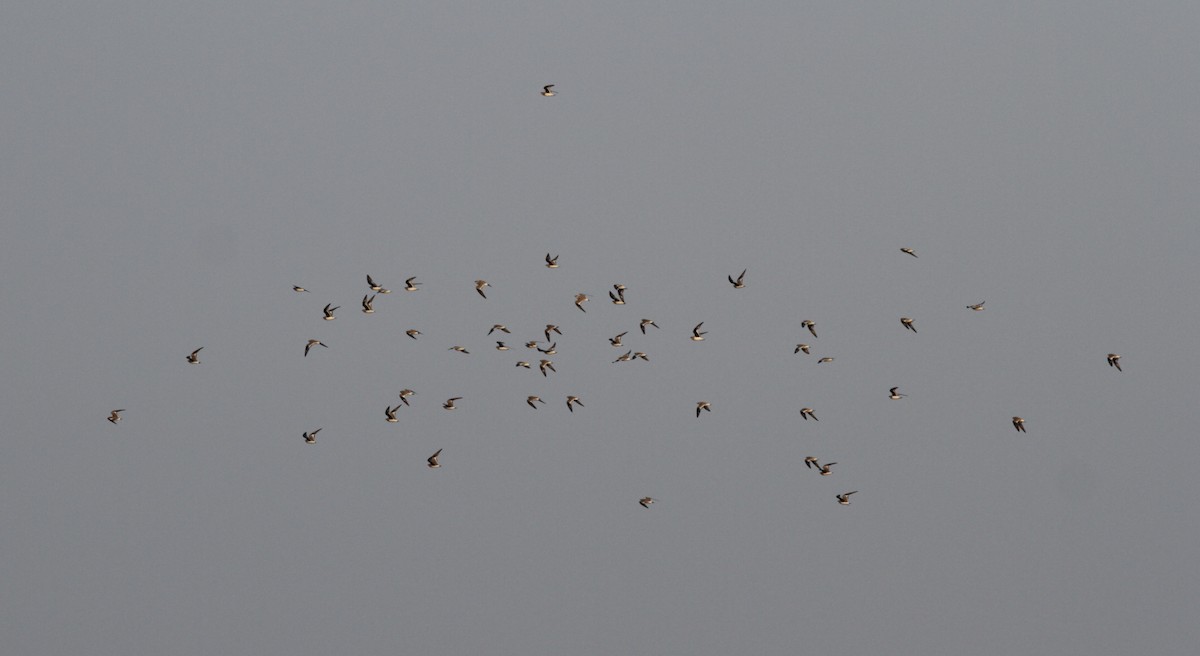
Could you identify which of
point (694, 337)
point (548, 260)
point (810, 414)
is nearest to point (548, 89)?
point (548, 260)

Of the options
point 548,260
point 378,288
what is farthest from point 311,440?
point 548,260

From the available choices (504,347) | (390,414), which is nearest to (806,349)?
(504,347)

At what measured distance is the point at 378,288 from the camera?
250ft

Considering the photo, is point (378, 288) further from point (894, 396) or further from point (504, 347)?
point (894, 396)

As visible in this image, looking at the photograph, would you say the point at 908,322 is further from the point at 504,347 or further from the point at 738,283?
the point at 504,347

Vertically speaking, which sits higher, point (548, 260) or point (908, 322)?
point (548, 260)

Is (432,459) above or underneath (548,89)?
underneath

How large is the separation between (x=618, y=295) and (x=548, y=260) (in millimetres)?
6769

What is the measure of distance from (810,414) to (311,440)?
28018 millimetres

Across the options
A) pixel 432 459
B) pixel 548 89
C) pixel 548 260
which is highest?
pixel 548 89

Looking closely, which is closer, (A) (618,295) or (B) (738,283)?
(B) (738,283)

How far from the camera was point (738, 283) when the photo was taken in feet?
247

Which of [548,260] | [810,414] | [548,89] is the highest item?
[548,89]

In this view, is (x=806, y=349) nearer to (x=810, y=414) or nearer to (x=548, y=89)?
(x=810, y=414)
